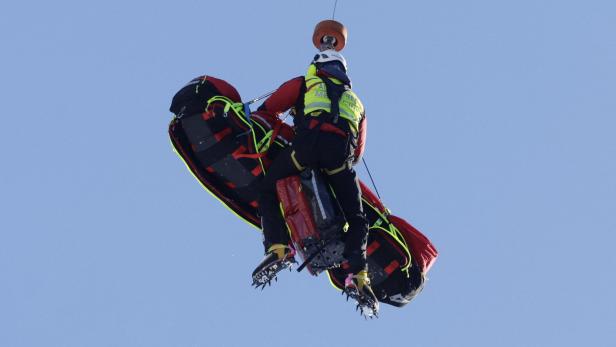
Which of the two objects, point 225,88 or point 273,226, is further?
point 225,88

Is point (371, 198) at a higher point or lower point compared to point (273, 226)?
higher

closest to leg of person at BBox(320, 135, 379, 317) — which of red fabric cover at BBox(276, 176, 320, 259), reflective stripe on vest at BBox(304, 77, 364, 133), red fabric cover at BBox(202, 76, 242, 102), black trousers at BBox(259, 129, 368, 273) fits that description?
black trousers at BBox(259, 129, 368, 273)

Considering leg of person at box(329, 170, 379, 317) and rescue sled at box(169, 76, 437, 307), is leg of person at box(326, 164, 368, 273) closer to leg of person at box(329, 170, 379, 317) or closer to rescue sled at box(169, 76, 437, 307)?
leg of person at box(329, 170, 379, 317)

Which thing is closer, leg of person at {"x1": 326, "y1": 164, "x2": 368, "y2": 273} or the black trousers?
the black trousers

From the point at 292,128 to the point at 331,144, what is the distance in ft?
3.88

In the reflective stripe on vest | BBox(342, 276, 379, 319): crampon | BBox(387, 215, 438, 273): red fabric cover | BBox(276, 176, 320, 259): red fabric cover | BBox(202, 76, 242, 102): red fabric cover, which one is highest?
BBox(202, 76, 242, 102): red fabric cover

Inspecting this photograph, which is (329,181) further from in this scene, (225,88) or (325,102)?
(225,88)

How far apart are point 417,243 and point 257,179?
2.14 meters

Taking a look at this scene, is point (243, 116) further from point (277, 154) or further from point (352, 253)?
point (352, 253)

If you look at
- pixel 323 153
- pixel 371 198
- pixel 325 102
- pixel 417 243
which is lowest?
pixel 417 243

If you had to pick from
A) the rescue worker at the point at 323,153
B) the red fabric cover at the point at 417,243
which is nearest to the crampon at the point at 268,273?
the rescue worker at the point at 323,153

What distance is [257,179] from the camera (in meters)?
16.6

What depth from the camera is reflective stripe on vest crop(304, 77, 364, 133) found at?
1553 centimetres

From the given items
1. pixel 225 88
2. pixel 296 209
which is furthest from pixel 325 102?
pixel 225 88
